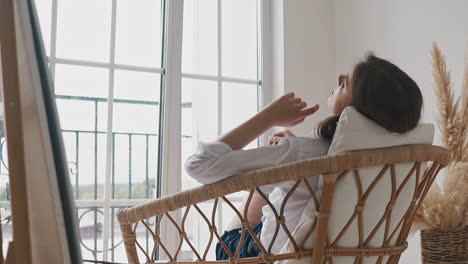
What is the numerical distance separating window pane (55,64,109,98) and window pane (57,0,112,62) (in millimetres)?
54

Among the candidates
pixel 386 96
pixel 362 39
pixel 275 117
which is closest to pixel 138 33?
pixel 362 39

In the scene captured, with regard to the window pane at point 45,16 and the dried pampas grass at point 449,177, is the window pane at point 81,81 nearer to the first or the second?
the window pane at point 45,16

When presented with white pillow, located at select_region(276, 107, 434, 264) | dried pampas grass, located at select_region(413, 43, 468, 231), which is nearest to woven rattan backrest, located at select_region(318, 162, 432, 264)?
white pillow, located at select_region(276, 107, 434, 264)

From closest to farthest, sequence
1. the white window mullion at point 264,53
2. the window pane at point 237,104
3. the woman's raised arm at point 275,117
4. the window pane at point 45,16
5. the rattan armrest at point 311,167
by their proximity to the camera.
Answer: the rattan armrest at point 311,167 < the woman's raised arm at point 275,117 < the window pane at point 45,16 < the window pane at point 237,104 < the white window mullion at point 264,53

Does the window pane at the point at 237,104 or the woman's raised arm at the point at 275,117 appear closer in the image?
the woman's raised arm at the point at 275,117

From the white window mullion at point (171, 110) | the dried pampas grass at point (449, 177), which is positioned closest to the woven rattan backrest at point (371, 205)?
the dried pampas grass at point (449, 177)

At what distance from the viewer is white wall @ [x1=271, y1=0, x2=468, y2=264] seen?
85.6 inches

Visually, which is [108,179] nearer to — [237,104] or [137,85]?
[137,85]

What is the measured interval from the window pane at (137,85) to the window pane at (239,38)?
0.40m

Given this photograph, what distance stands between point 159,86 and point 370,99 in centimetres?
161

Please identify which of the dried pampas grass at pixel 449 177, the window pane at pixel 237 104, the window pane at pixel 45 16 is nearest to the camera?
the dried pampas grass at pixel 449 177

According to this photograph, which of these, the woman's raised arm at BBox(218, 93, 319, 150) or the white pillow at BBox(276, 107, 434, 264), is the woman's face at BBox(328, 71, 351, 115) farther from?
the white pillow at BBox(276, 107, 434, 264)

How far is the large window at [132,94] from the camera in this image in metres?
2.32

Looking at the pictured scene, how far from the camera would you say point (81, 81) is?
2.34 meters
